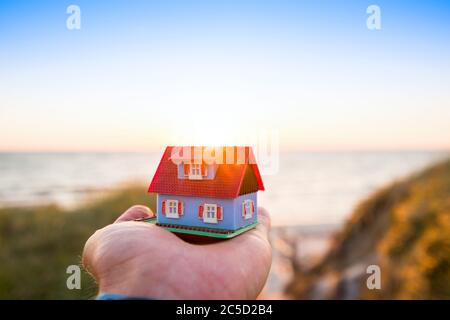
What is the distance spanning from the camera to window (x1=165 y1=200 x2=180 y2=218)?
4773 millimetres

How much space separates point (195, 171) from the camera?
474cm

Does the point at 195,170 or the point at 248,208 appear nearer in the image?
the point at 195,170

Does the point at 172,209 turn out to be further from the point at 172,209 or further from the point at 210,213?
the point at 210,213

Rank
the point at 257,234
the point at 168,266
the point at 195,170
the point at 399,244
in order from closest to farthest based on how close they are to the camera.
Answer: the point at 168,266 → the point at 257,234 → the point at 195,170 → the point at 399,244

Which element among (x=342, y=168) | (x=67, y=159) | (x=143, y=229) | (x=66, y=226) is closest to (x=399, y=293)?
(x=143, y=229)

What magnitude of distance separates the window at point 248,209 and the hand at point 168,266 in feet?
3.51

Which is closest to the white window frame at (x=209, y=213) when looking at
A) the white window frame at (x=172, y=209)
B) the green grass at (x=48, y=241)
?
the white window frame at (x=172, y=209)

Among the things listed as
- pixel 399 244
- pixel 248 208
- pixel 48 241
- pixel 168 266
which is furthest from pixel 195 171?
pixel 48 241

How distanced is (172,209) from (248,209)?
1.08m

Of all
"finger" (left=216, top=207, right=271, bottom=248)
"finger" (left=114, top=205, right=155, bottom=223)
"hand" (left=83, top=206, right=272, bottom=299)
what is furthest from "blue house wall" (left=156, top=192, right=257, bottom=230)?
"hand" (left=83, top=206, right=272, bottom=299)

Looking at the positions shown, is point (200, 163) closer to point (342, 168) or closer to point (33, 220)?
point (33, 220)

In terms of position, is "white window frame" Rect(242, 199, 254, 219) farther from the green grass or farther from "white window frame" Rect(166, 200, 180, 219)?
the green grass

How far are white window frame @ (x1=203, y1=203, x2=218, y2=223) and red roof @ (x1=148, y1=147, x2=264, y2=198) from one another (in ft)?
0.51
